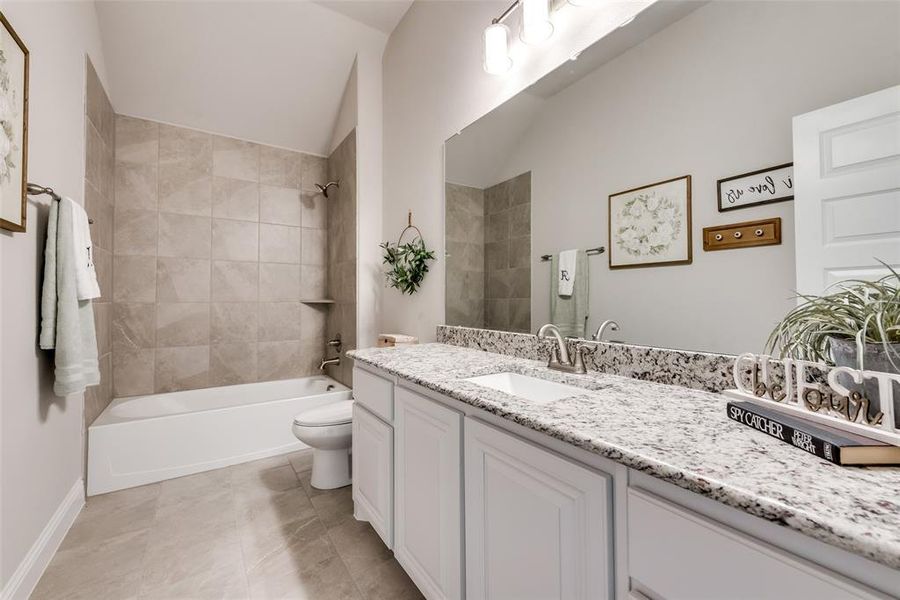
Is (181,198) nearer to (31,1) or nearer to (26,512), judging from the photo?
(31,1)

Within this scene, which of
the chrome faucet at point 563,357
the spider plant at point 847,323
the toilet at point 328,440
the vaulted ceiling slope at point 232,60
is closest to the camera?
the spider plant at point 847,323

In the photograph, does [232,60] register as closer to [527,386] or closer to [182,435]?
[182,435]

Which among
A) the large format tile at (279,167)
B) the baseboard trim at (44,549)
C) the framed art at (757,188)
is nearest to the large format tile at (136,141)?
the large format tile at (279,167)

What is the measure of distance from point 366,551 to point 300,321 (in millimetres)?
2187

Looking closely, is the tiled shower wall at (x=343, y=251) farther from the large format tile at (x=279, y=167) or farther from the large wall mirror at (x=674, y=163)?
the large wall mirror at (x=674, y=163)

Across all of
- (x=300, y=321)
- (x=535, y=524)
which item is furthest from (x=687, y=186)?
(x=300, y=321)

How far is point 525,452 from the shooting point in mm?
849

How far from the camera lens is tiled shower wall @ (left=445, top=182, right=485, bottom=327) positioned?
1935 millimetres

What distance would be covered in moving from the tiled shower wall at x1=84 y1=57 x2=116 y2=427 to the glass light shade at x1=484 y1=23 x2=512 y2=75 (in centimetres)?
213

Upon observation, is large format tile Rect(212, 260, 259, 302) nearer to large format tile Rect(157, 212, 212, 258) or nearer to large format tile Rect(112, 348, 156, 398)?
large format tile Rect(157, 212, 212, 258)

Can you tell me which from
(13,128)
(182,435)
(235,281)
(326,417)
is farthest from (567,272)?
(235,281)

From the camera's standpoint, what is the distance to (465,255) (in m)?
2.02

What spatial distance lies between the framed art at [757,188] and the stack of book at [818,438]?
51 centimetres

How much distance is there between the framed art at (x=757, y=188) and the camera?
2.91ft
